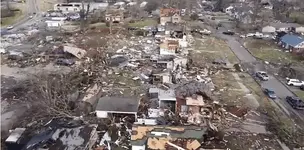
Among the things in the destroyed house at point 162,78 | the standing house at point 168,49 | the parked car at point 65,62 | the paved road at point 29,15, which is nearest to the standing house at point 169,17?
the standing house at point 168,49

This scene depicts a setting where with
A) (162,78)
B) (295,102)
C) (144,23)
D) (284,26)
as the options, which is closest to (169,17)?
(144,23)

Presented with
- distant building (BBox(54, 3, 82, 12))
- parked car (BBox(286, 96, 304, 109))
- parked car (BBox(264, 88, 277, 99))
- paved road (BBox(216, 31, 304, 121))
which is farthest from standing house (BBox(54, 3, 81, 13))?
parked car (BBox(286, 96, 304, 109))

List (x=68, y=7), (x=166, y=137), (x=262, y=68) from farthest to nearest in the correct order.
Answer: (x=68, y=7) → (x=262, y=68) → (x=166, y=137)

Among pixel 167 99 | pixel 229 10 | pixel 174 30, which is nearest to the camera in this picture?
pixel 167 99

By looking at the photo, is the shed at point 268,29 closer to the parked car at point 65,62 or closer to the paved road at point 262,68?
the paved road at point 262,68

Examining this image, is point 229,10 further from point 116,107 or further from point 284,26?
point 116,107
